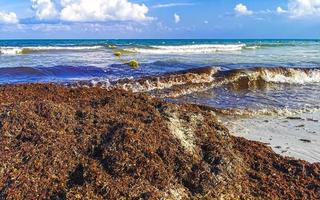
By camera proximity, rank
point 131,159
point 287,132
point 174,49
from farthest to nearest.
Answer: point 174,49 < point 287,132 < point 131,159

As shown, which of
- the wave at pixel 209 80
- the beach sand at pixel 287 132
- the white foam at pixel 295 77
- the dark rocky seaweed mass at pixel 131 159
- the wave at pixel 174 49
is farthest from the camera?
the wave at pixel 174 49

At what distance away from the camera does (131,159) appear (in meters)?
5.10

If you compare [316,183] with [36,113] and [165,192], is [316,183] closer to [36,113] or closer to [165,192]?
[165,192]

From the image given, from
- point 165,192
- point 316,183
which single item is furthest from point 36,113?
point 316,183

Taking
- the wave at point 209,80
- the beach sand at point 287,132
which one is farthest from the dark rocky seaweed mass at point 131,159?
the wave at point 209,80

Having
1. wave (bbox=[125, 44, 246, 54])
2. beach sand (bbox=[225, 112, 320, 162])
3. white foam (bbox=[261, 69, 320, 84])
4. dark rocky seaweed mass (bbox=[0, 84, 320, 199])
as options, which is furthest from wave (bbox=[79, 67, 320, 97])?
wave (bbox=[125, 44, 246, 54])

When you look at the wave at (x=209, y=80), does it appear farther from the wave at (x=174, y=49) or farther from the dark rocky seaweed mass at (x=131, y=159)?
the wave at (x=174, y=49)

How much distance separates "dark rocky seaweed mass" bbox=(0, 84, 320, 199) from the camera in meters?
4.70

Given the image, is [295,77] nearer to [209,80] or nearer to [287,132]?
[209,80]

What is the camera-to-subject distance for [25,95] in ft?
28.8

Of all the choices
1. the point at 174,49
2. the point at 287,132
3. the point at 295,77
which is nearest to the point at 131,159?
the point at 287,132

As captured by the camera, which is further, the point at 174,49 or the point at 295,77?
the point at 174,49

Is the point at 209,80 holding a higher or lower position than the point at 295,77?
higher

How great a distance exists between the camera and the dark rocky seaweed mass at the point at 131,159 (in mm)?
4695
